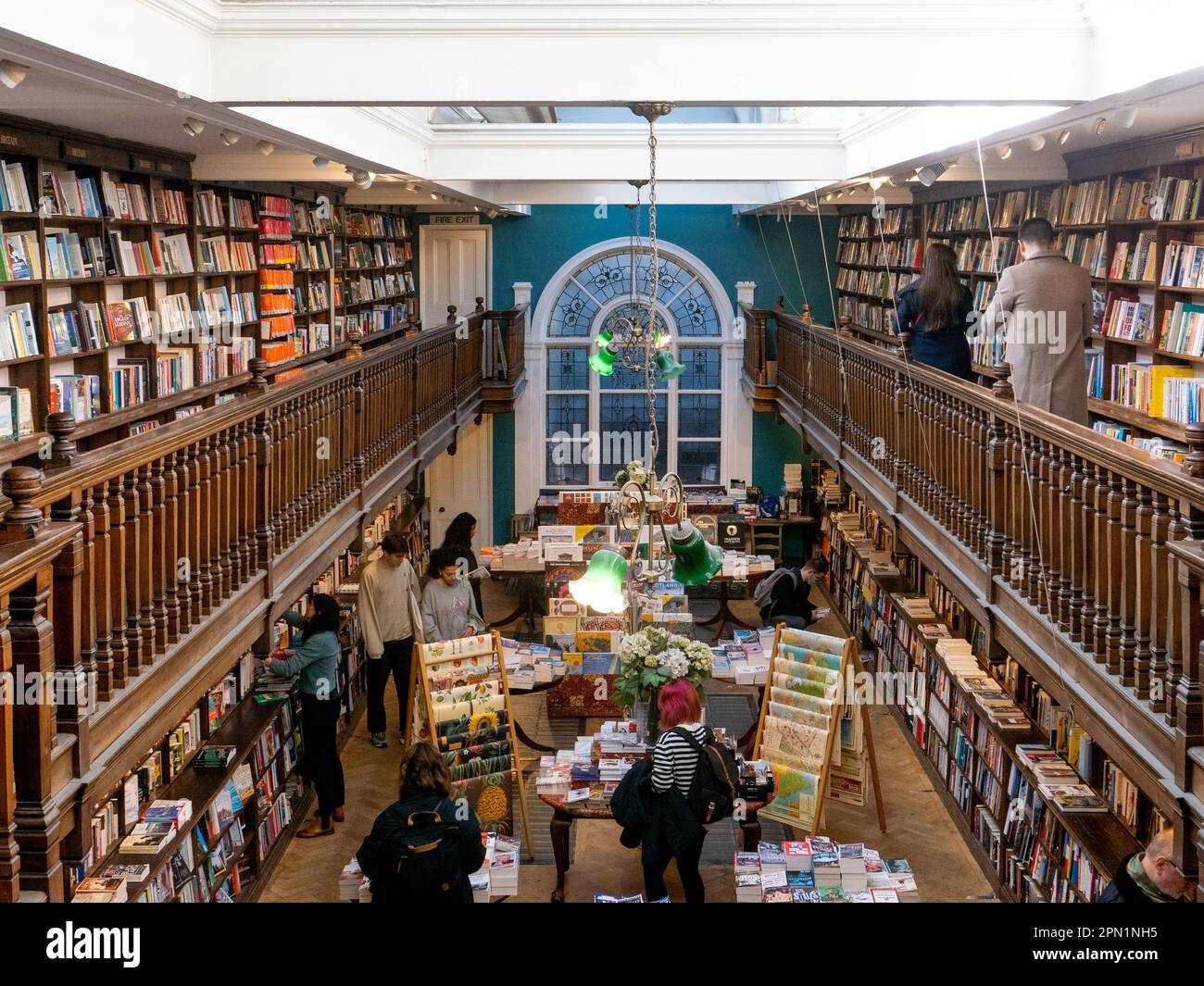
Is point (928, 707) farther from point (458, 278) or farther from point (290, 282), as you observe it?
point (458, 278)

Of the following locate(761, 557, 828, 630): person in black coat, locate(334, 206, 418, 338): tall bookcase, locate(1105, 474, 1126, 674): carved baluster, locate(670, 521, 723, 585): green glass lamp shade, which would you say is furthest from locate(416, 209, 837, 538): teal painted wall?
locate(1105, 474, 1126, 674): carved baluster

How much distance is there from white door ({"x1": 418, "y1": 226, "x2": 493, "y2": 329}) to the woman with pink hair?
10.8 metres

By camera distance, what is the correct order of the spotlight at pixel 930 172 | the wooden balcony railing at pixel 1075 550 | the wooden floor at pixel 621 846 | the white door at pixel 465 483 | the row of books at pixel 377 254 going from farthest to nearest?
the white door at pixel 465 483 < the row of books at pixel 377 254 < the spotlight at pixel 930 172 < the wooden floor at pixel 621 846 < the wooden balcony railing at pixel 1075 550

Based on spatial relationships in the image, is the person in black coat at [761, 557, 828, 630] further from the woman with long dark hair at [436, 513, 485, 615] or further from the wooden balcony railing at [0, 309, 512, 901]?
the wooden balcony railing at [0, 309, 512, 901]

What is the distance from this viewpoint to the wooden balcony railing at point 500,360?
14.4 meters

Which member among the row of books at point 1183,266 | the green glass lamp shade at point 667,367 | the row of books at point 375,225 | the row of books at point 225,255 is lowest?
the green glass lamp shade at point 667,367

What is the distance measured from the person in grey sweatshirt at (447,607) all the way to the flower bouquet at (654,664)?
248cm

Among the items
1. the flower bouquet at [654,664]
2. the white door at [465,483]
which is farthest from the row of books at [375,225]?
the flower bouquet at [654,664]

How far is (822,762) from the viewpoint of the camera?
7.32 m

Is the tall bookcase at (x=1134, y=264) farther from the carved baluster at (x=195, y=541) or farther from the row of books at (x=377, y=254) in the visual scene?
the row of books at (x=377, y=254)

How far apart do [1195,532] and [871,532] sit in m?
9.50

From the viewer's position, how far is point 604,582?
5.58m

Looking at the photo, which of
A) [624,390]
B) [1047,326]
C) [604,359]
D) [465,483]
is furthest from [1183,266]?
[465,483]
